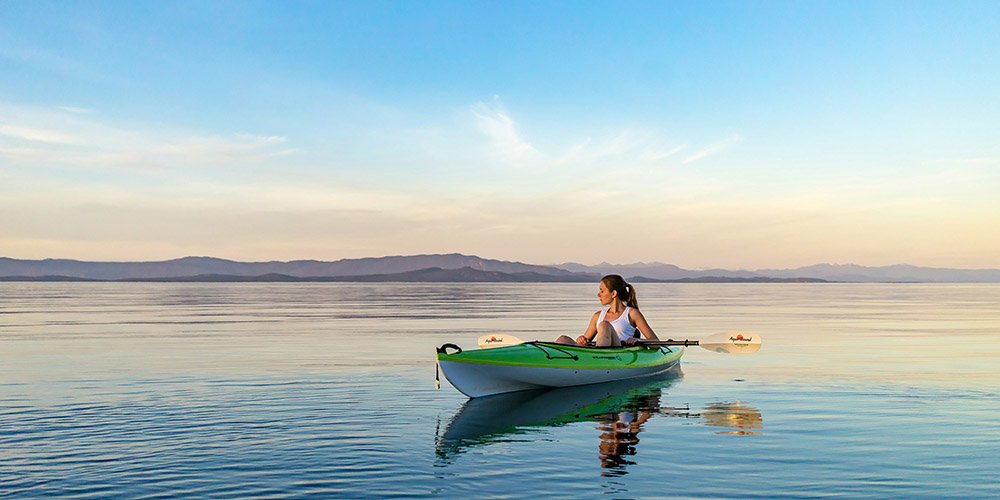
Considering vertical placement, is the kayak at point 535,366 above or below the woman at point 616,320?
below

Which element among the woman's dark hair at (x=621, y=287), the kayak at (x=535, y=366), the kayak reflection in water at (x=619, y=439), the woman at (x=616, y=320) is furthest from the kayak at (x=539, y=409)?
the woman's dark hair at (x=621, y=287)

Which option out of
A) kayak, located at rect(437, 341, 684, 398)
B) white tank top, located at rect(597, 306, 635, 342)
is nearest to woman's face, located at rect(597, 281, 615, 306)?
white tank top, located at rect(597, 306, 635, 342)

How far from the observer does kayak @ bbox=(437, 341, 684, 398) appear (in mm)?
16281

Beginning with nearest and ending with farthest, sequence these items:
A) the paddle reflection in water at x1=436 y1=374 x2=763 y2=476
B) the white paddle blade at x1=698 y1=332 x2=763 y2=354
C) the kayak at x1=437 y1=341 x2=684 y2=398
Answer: the paddle reflection in water at x1=436 y1=374 x2=763 y2=476
the kayak at x1=437 y1=341 x2=684 y2=398
the white paddle blade at x1=698 y1=332 x2=763 y2=354

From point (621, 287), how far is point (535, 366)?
129 inches

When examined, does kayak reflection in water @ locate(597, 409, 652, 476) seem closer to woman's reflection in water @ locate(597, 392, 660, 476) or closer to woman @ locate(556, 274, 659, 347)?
woman's reflection in water @ locate(597, 392, 660, 476)

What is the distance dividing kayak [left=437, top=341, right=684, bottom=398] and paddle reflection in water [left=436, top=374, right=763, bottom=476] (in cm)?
24

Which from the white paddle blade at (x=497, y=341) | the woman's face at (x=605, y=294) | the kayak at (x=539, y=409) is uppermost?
the woman's face at (x=605, y=294)

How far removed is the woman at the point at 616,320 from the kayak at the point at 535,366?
0.37 metres

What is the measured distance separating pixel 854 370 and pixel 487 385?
9.82 meters

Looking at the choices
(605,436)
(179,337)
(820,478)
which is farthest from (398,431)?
(179,337)

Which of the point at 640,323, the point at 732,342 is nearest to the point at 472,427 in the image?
the point at 640,323

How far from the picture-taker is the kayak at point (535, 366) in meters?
16.3

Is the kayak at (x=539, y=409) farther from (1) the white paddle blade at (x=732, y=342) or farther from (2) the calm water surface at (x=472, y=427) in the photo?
(1) the white paddle blade at (x=732, y=342)
